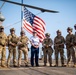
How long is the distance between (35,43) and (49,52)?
3.25 feet

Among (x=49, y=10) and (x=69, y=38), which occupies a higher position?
(x=49, y=10)

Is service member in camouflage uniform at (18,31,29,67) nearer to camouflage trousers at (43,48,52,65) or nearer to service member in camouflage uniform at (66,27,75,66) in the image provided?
camouflage trousers at (43,48,52,65)

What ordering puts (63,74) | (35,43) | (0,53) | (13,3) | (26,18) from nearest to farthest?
(63,74) → (13,3) → (0,53) → (35,43) → (26,18)

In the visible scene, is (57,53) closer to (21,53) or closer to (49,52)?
(49,52)

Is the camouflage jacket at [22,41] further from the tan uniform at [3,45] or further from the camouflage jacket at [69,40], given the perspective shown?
the camouflage jacket at [69,40]

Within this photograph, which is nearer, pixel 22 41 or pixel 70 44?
pixel 70 44

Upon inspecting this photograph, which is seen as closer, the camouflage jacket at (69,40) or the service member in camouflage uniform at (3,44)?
the service member in camouflage uniform at (3,44)

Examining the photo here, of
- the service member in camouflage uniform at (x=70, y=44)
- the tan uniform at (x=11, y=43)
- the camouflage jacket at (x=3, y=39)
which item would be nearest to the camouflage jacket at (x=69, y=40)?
the service member in camouflage uniform at (x=70, y=44)

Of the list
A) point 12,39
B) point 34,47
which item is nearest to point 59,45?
point 34,47

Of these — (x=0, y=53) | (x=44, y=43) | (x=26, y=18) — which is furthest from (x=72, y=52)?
(x=26, y=18)

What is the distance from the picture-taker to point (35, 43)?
40.4 feet

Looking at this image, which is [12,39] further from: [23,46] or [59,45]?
[59,45]

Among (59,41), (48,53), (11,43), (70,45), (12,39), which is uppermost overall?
(12,39)

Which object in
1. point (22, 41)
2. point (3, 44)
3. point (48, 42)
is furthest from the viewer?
point (48, 42)
